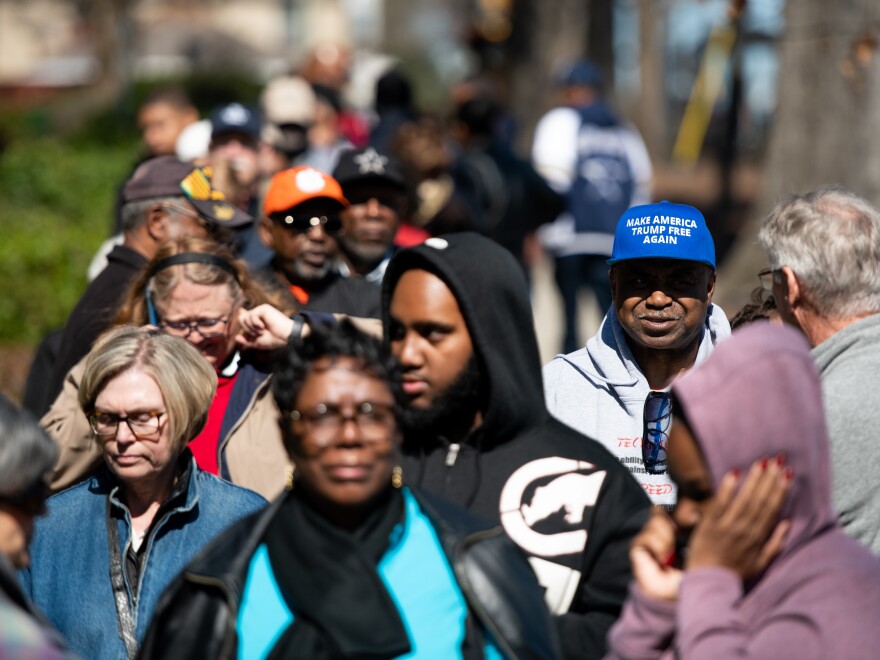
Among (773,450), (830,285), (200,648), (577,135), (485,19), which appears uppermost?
(485,19)

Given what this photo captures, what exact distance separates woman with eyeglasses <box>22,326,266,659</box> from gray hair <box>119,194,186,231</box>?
186cm

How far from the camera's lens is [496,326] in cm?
377

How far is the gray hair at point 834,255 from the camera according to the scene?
415 cm

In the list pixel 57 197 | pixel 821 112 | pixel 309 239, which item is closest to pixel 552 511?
pixel 309 239

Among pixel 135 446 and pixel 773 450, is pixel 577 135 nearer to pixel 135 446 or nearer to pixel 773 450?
pixel 135 446

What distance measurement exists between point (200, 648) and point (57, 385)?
280 centimetres

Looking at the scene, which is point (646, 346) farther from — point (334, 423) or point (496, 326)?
point (334, 423)

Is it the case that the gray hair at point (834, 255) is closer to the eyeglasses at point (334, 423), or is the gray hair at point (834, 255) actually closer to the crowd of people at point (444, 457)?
the crowd of people at point (444, 457)

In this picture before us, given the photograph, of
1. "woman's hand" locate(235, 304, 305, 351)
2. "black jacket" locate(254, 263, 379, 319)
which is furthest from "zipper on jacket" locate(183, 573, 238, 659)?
"black jacket" locate(254, 263, 379, 319)

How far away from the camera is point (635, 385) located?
455cm

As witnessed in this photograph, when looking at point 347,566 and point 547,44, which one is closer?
point 347,566

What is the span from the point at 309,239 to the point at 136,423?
7.11ft

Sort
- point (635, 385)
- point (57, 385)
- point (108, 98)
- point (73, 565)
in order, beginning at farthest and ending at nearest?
1. point (108, 98)
2. point (57, 385)
3. point (635, 385)
4. point (73, 565)

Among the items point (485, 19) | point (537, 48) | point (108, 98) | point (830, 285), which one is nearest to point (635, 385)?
point (830, 285)
